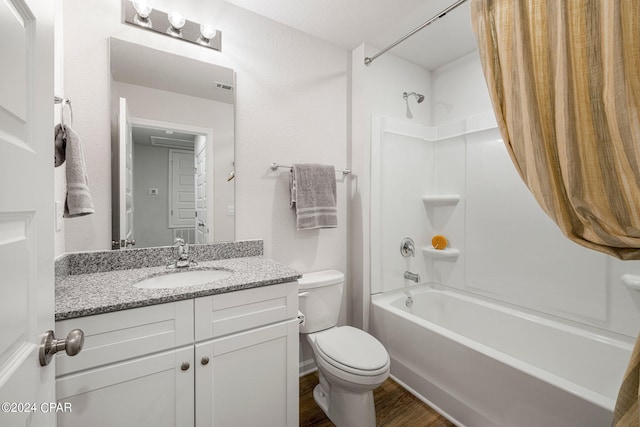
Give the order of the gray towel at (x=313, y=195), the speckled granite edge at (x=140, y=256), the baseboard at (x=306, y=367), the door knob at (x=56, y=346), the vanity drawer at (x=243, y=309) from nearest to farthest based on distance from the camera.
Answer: the door knob at (x=56, y=346) < the vanity drawer at (x=243, y=309) < the speckled granite edge at (x=140, y=256) < the gray towel at (x=313, y=195) < the baseboard at (x=306, y=367)

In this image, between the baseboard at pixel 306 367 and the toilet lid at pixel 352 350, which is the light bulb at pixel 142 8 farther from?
the baseboard at pixel 306 367

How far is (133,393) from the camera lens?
96cm

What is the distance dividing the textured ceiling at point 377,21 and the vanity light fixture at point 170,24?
0.91ft

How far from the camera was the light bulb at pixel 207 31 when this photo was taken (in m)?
1.55

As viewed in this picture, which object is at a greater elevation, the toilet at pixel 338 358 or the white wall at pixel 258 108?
the white wall at pixel 258 108

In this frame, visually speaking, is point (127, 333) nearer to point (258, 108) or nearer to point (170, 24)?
point (258, 108)

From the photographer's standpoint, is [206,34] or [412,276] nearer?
[206,34]

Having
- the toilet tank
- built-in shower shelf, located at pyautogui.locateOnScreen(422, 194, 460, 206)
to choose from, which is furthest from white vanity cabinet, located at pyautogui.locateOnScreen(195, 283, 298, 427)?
built-in shower shelf, located at pyautogui.locateOnScreen(422, 194, 460, 206)

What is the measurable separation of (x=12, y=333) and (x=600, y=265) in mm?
2377

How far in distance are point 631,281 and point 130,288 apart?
234 cm

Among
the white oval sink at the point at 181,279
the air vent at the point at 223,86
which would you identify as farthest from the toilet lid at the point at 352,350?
the air vent at the point at 223,86

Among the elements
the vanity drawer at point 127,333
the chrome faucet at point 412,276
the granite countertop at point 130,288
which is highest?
the granite countertop at point 130,288

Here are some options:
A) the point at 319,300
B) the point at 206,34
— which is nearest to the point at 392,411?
the point at 319,300

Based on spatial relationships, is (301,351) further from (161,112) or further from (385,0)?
(385,0)
